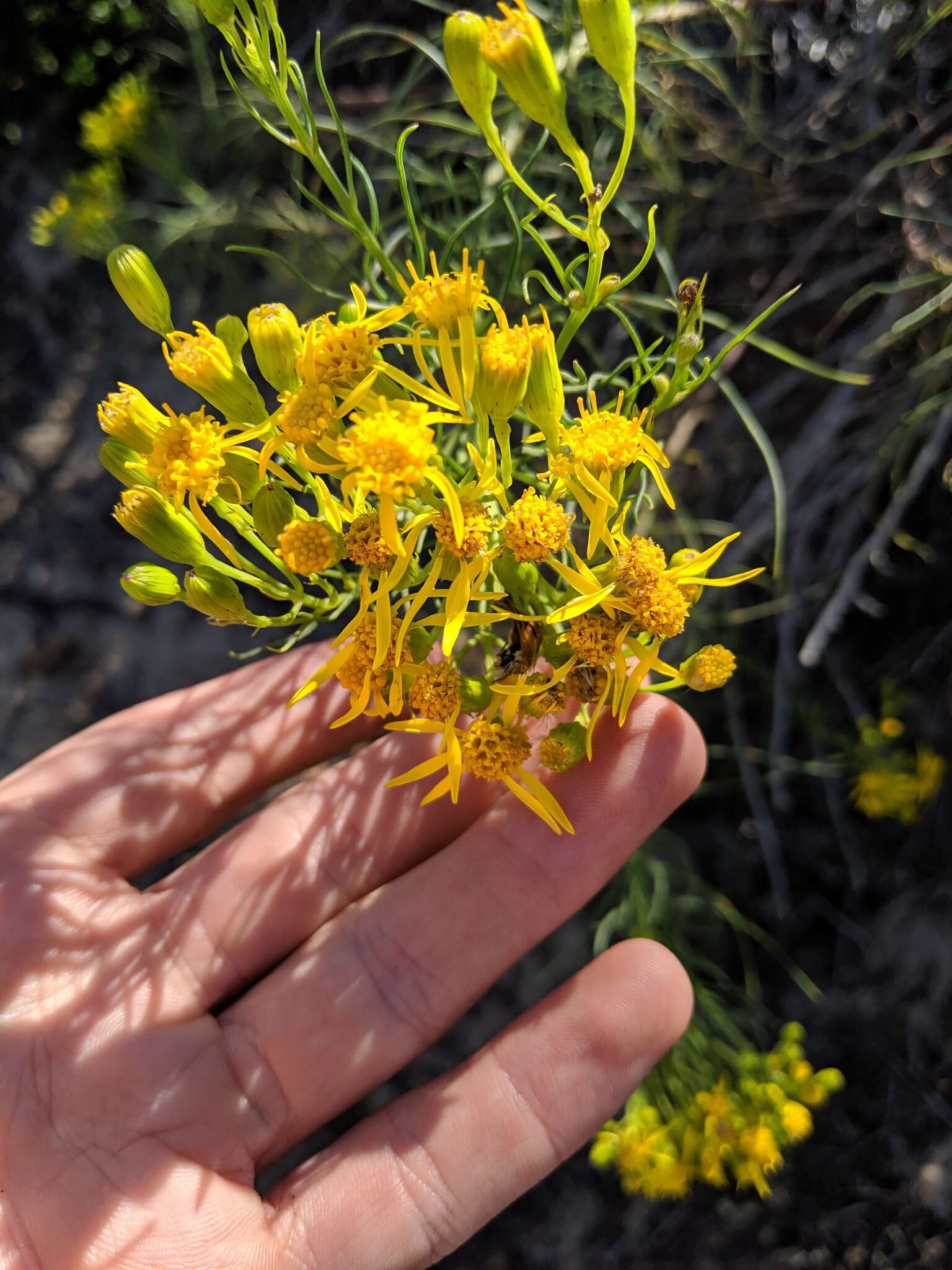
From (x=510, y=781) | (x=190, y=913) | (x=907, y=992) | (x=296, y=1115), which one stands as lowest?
(x=907, y=992)

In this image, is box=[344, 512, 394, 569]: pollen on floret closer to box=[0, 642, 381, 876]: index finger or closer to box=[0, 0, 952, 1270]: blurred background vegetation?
box=[0, 642, 381, 876]: index finger

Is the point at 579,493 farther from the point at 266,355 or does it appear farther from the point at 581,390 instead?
the point at 266,355

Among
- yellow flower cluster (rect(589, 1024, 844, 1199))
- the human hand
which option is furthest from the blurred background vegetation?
the human hand

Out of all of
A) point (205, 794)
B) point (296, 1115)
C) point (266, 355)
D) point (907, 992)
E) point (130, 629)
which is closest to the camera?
point (266, 355)

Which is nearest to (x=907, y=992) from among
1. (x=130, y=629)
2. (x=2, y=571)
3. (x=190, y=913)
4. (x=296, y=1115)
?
(x=296, y=1115)

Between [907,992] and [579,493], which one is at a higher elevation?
[579,493]

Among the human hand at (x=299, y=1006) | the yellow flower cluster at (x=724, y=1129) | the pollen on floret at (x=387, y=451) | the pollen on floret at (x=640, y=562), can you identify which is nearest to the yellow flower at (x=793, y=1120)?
the yellow flower cluster at (x=724, y=1129)
